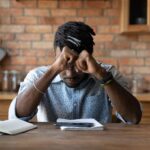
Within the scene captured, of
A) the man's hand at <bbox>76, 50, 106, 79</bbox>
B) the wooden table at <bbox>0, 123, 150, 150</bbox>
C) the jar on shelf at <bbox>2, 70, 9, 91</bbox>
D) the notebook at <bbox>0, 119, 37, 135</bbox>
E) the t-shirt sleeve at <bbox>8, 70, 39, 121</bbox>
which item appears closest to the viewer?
the wooden table at <bbox>0, 123, 150, 150</bbox>

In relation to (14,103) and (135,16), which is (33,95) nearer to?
(14,103)

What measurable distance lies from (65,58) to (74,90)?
0.24 m

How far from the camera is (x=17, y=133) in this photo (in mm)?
1451

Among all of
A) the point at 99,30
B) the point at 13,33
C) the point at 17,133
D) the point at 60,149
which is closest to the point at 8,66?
the point at 13,33

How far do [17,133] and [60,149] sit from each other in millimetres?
303

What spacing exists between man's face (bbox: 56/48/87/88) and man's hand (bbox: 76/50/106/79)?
52 mm

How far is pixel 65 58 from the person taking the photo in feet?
5.58

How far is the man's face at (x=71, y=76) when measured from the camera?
178 cm

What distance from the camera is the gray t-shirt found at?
1.84 m

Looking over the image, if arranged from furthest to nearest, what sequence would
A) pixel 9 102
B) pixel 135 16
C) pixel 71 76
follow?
pixel 135 16 < pixel 9 102 < pixel 71 76

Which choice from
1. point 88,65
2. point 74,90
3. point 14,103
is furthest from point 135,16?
point 14,103

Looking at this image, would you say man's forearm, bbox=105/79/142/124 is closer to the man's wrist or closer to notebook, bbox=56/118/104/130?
the man's wrist

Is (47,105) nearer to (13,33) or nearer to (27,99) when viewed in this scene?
(27,99)

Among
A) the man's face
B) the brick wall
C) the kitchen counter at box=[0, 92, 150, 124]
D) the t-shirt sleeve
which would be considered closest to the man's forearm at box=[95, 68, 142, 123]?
the man's face
